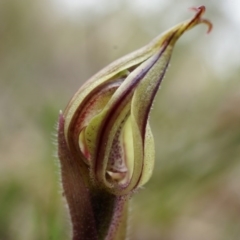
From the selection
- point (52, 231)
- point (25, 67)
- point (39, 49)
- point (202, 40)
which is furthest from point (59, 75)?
point (52, 231)

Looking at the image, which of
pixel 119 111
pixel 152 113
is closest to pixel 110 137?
pixel 119 111

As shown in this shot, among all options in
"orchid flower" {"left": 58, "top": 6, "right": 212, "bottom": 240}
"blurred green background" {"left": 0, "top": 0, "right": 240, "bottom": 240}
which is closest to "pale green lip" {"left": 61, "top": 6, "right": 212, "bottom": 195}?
"orchid flower" {"left": 58, "top": 6, "right": 212, "bottom": 240}

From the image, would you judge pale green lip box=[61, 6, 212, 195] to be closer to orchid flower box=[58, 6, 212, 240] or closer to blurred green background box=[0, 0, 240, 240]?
orchid flower box=[58, 6, 212, 240]

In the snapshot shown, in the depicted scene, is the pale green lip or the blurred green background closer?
the pale green lip

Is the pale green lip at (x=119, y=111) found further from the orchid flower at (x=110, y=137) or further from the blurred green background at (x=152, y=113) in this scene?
the blurred green background at (x=152, y=113)

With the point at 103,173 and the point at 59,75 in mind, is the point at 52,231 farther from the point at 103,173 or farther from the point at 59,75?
the point at 59,75

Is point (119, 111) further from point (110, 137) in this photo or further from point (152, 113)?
point (152, 113)
